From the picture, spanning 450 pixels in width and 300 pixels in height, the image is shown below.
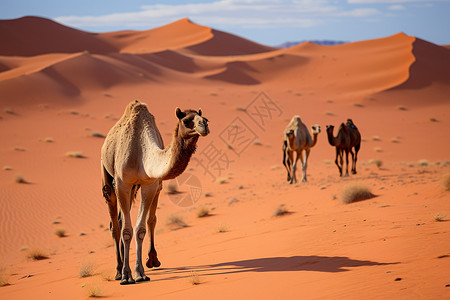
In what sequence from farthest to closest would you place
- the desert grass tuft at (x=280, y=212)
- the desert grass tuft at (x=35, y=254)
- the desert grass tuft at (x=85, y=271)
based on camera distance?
the desert grass tuft at (x=280, y=212), the desert grass tuft at (x=35, y=254), the desert grass tuft at (x=85, y=271)

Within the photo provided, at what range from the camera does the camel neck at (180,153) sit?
5.96m

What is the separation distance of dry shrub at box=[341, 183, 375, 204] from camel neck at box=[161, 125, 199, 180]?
7.05m

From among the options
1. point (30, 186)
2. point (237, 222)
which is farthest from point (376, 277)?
point (30, 186)

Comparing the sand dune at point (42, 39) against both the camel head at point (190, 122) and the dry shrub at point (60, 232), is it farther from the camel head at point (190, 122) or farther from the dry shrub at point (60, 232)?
the camel head at point (190, 122)

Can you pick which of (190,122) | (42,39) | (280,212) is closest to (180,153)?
(190,122)

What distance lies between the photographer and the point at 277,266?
22.2 ft

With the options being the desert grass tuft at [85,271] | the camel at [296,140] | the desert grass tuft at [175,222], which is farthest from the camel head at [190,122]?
the camel at [296,140]

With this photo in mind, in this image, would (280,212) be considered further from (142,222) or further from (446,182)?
(142,222)

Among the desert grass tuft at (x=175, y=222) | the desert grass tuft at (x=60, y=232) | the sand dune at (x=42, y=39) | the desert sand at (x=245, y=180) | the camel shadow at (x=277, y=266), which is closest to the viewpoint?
the camel shadow at (x=277, y=266)

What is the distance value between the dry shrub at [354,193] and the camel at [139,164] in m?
5.90

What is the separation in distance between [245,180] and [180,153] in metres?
15.7

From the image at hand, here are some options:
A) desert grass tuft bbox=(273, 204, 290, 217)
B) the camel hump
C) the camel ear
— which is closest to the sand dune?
desert grass tuft bbox=(273, 204, 290, 217)

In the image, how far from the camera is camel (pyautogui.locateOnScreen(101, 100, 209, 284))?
6.03 meters

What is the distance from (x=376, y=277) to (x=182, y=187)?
16031 millimetres
